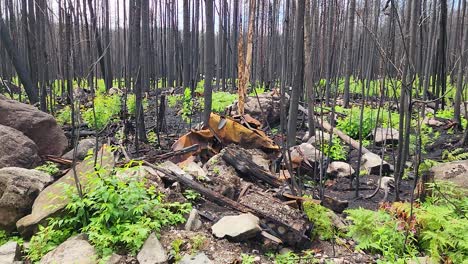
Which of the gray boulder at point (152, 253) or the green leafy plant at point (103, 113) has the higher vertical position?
the green leafy plant at point (103, 113)

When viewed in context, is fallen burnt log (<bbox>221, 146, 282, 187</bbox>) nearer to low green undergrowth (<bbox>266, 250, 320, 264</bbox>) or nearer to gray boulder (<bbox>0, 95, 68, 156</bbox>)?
low green undergrowth (<bbox>266, 250, 320, 264</bbox>)

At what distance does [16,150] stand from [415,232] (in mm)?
5120

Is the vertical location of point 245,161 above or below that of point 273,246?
above

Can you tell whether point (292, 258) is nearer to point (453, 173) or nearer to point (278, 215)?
point (278, 215)

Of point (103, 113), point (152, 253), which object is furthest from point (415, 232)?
point (103, 113)

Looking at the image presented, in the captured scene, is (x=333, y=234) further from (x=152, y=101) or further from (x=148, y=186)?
(x=152, y=101)

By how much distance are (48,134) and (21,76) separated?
4049mm

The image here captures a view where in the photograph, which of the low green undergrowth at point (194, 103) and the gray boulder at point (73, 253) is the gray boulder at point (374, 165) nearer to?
the gray boulder at point (73, 253)

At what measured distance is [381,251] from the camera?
3529mm

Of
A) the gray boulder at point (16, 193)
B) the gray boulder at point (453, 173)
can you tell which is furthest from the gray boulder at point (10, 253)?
the gray boulder at point (453, 173)

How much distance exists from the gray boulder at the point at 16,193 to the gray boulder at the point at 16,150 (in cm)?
108

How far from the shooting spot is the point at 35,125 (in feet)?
20.5

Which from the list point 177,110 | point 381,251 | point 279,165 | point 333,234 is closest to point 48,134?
Answer: point 279,165

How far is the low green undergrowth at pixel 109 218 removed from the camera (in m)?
3.13
